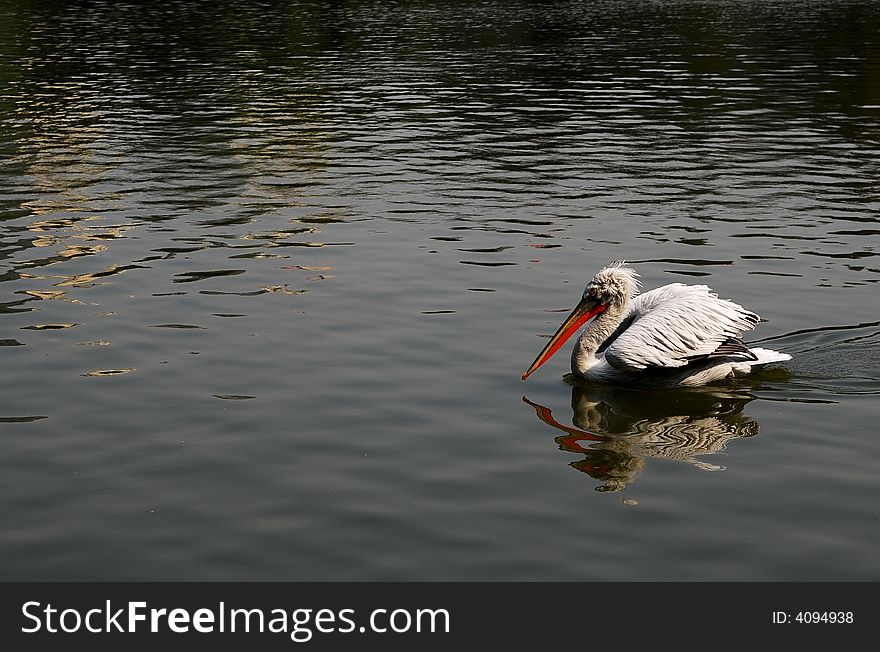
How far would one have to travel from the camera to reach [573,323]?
11.5m

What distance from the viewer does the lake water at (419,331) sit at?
8055 millimetres

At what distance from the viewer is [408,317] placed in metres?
12.9

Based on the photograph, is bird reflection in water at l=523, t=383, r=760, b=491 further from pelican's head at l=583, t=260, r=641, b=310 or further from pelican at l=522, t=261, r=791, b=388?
pelican's head at l=583, t=260, r=641, b=310

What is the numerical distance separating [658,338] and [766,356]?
0.91 m

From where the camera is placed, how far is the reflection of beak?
11250 mm

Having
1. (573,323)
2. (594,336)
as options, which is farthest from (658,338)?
(573,323)

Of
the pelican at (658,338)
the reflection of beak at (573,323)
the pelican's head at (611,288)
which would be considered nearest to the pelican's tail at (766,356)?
the pelican at (658,338)

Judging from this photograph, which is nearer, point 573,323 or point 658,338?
point 658,338

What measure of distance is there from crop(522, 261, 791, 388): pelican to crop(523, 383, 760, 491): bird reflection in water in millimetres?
161

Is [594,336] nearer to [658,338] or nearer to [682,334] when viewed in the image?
[658,338]

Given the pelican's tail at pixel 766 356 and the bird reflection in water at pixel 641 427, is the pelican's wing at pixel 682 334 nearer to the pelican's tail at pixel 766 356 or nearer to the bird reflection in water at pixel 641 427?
the pelican's tail at pixel 766 356

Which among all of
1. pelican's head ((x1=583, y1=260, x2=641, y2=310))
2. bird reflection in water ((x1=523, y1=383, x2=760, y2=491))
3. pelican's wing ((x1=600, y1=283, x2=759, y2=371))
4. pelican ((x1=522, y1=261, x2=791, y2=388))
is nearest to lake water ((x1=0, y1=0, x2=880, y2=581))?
bird reflection in water ((x1=523, y1=383, x2=760, y2=491))

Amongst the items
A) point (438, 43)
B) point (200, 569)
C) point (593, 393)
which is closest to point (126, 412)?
point (200, 569)
